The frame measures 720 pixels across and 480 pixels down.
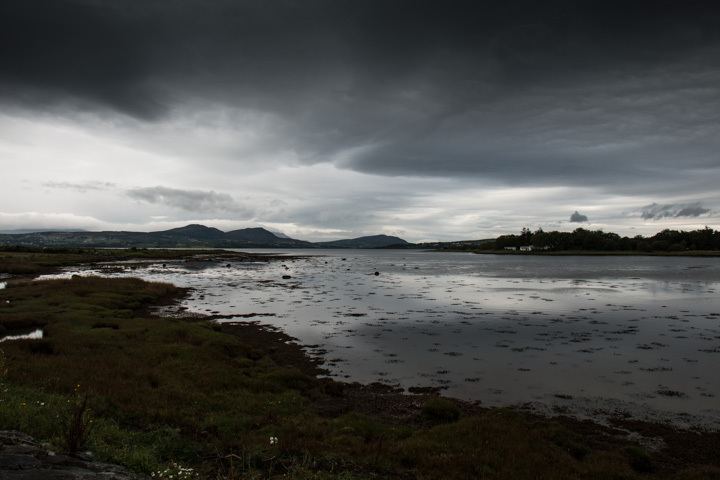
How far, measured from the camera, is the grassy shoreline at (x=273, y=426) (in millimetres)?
10117

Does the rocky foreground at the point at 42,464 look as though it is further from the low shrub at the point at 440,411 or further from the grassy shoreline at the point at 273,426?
the low shrub at the point at 440,411

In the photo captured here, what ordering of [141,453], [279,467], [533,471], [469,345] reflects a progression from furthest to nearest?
1. [469,345]
2. [533,471]
3. [279,467]
4. [141,453]

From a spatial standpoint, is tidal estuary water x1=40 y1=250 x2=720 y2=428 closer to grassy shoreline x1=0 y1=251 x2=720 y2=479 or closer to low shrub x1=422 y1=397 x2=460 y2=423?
low shrub x1=422 y1=397 x2=460 y2=423

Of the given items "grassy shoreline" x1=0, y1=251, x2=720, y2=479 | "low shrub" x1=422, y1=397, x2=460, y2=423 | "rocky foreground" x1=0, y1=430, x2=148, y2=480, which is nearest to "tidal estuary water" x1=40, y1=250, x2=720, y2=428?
"low shrub" x1=422, y1=397, x2=460, y2=423

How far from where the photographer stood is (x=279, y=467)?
1003 centimetres

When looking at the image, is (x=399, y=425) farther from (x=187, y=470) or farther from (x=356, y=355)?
(x=356, y=355)

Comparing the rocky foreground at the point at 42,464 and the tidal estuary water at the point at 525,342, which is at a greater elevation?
the rocky foreground at the point at 42,464

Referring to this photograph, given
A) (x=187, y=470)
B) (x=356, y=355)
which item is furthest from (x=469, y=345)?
(x=187, y=470)

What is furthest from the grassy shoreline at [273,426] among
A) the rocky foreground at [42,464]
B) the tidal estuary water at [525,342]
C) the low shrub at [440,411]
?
the tidal estuary water at [525,342]

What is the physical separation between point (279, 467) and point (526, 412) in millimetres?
11669

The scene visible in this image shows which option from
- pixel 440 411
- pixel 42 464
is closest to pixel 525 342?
pixel 440 411

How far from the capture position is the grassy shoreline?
1012cm

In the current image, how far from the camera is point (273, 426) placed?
515 inches

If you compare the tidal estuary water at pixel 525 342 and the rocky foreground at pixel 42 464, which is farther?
the tidal estuary water at pixel 525 342
